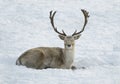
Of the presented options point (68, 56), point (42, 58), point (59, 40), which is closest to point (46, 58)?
point (42, 58)

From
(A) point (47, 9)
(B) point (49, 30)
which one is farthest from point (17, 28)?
(A) point (47, 9)

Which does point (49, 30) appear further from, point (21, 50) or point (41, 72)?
point (41, 72)

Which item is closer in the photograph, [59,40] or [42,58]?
[42,58]

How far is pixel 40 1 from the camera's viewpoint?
66.9ft

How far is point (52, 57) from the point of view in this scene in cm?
1191

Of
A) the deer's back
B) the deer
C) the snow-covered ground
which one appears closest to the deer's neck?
the deer

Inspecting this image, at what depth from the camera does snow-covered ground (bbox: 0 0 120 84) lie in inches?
401

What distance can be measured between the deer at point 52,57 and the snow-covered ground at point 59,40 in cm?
36

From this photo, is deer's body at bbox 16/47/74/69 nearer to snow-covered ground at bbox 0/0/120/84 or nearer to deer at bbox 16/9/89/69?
deer at bbox 16/9/89/69

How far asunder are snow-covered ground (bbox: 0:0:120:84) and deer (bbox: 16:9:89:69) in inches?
14.0

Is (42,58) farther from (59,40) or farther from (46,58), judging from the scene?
(59,40)

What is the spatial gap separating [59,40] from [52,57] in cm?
338

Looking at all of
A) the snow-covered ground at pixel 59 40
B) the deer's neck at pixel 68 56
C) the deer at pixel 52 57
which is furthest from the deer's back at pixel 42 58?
the snow-covered ground at pixel 59 40

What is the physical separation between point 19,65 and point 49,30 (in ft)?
18.1
